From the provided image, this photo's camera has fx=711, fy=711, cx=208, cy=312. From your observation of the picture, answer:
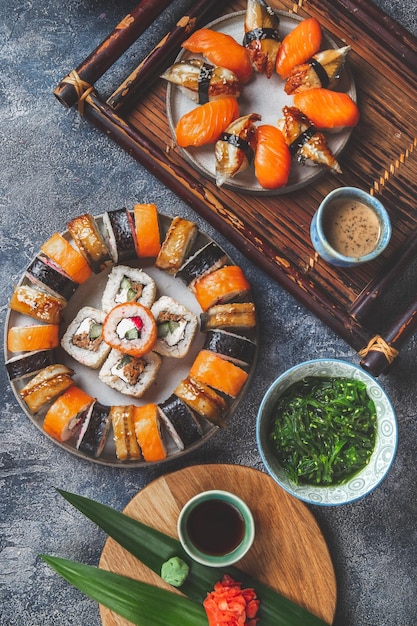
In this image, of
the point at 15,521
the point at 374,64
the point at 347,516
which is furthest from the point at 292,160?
the point at 15,521

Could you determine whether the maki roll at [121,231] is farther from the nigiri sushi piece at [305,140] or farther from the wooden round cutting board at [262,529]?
the wooden round cutting board at [262,529]

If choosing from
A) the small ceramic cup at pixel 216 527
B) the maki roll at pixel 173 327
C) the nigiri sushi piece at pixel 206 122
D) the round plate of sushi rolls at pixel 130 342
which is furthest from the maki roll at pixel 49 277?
the small ceramic cup at pixel 216 527

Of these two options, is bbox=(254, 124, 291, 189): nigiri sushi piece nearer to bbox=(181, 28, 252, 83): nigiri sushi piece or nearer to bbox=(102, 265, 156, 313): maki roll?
bbox=(181, 28, 252, 83): nigiri sushi piece

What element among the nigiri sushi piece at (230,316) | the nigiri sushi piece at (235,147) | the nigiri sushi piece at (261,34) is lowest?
the nigiri sushi piece at (230,316)

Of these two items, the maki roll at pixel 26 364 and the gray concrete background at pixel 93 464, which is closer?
the maki roll at pixel 26 364

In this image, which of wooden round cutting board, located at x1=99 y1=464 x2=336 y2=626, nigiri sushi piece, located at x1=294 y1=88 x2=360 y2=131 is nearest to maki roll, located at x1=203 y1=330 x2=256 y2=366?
wooden round cutting board, located at x1=99 y1=464 x2=336 y2=626

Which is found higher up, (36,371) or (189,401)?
(189,401)

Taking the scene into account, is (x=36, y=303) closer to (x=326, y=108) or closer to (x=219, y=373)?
(x=219, y=373)

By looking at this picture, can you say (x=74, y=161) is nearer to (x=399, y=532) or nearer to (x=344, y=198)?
(x=344, y=198)

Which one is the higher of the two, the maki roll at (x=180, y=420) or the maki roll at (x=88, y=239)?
the maki roll at (x=88, y=239)
